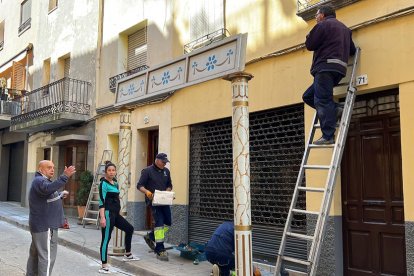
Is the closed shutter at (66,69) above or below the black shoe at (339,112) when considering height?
above

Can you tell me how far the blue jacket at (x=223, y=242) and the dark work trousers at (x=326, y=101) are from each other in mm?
1762

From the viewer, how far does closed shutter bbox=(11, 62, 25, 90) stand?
58.6 ft

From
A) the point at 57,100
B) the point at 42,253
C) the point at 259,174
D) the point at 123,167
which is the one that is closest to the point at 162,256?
the point at 123,167

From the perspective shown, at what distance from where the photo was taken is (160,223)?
7.42m

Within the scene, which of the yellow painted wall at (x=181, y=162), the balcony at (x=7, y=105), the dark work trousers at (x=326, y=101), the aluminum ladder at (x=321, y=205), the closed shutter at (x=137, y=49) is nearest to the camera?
the aluminum ladder at (x=321, y=205)

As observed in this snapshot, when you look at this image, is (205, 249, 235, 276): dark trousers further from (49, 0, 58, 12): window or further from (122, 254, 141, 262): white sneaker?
(49, 0, 58, 12): window

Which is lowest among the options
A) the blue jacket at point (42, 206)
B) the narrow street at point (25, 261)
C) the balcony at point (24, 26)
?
the narrow street at point (25, 261)

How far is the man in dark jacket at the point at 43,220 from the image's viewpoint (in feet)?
18.1

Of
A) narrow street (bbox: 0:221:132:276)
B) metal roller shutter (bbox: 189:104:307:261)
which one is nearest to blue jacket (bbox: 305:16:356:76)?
metal roller shutter (bbox: 189:104:307:261)

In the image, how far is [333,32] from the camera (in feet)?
17.7

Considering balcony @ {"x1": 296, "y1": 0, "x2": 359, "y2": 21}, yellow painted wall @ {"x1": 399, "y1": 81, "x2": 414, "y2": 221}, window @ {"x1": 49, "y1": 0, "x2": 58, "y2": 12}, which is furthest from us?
window @ {"x1": 49, "y1": 0, "x2": 58, "y2": 12}

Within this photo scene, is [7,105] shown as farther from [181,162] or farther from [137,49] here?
[181,162]

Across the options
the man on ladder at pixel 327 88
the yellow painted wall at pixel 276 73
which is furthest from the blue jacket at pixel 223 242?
the yellow painted wall at pixel 276 73

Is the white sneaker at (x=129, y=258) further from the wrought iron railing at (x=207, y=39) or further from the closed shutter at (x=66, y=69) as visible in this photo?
the closed shutter at (x=66, y=69)
